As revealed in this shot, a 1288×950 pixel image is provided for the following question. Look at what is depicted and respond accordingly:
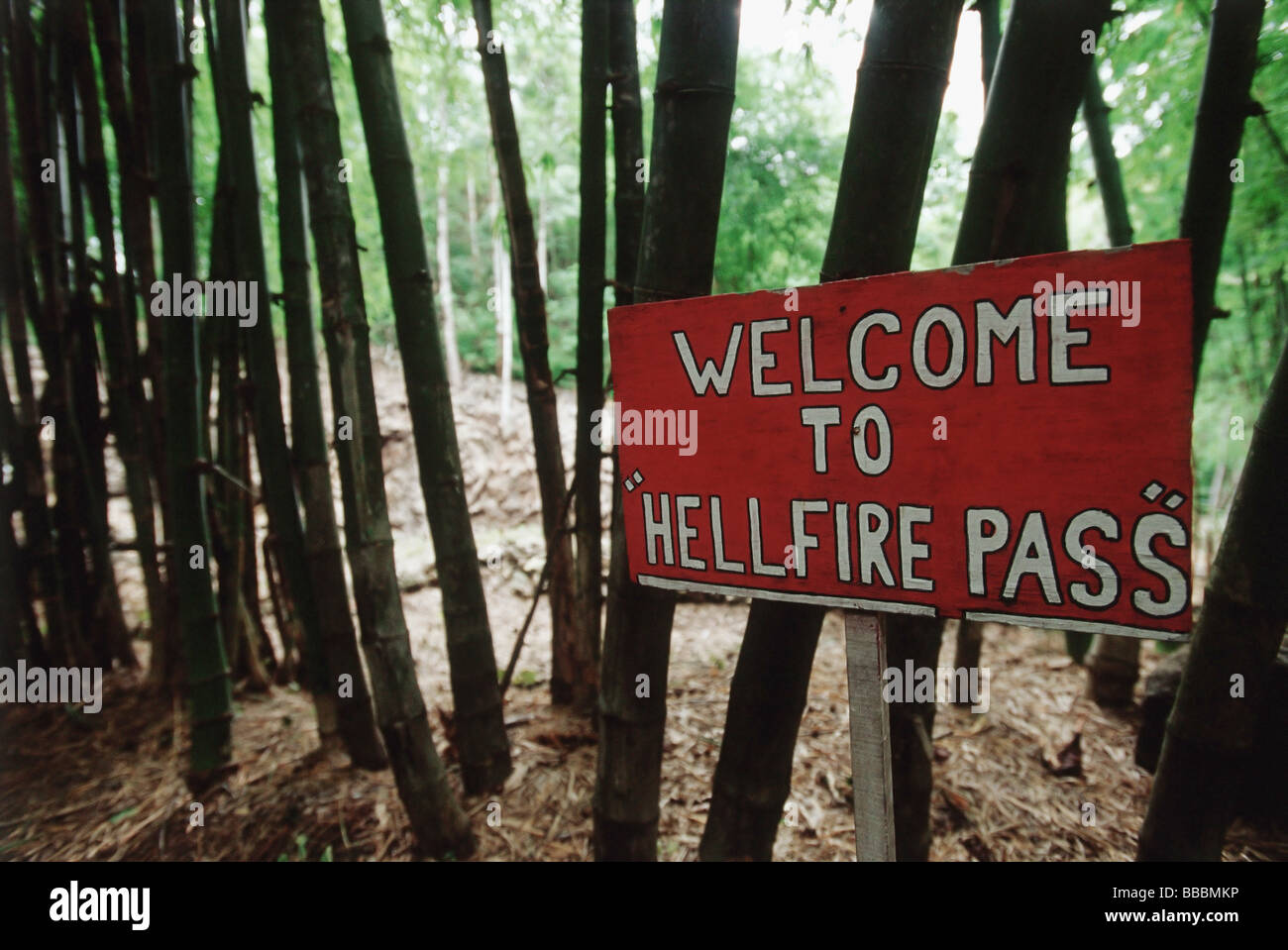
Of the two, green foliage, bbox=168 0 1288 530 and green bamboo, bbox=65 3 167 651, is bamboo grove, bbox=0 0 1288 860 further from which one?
green foliage, bbox=168 0 1288 530

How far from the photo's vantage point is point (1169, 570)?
3.54 ft

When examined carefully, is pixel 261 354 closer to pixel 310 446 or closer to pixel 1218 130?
pixel 310 446

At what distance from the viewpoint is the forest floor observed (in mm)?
2705

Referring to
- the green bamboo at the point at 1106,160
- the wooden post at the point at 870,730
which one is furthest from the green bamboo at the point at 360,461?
the green bamboo at the point at 1106,160

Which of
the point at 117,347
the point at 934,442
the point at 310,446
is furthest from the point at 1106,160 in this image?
the point at 117,347

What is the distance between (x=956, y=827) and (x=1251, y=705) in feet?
4.64

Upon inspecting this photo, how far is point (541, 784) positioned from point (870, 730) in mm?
2175

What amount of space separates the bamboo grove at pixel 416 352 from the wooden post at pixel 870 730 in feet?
1.52

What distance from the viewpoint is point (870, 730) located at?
1365 mm

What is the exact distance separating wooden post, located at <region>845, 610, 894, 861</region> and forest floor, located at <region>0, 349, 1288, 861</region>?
155 cm

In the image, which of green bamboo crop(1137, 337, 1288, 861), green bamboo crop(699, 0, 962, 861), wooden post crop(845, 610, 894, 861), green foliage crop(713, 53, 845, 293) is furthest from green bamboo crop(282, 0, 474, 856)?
green foliage crop(713, 53, 845, 293)

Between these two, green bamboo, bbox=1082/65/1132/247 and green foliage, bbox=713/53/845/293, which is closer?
green bamboo, bbox=1082/65/1132/247
